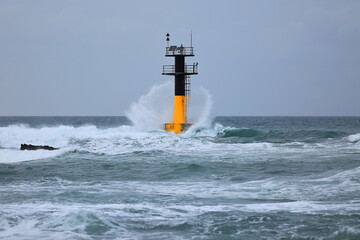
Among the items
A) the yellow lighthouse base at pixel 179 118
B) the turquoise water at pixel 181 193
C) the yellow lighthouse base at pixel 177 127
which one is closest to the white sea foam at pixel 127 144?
the turquoise water at pixel 181 193

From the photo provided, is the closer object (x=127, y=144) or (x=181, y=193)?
(x=181, y=193)

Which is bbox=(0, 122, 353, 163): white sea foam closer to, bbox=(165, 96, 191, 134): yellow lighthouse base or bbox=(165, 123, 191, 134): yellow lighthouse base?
bbox=(165, 123, 191, 134): yellow lighthouse base

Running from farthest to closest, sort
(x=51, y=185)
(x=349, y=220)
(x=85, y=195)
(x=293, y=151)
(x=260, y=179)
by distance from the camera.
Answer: (x=293, y=151), (x=260, y=179), (x=51, y=185), (x=85, y=195), (x=349, y=220)

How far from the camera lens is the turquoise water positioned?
895cm

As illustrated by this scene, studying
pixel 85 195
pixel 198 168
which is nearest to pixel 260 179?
pixel 198 168

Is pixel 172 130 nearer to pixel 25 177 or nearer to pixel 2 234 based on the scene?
pixel 25 177

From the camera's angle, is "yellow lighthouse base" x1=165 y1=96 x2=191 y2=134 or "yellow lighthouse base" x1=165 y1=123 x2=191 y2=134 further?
"yellow lighthouse base" x1=165 y1=123 x2=191 y2=134

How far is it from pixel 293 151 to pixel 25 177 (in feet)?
37.2

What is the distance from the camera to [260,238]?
27.6ft

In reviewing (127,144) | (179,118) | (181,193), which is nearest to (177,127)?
(179,118)

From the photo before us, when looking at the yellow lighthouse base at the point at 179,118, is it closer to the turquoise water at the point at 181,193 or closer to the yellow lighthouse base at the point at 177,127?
the yellow lighthouse base at the point at 177,127

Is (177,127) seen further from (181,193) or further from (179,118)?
(181,193)

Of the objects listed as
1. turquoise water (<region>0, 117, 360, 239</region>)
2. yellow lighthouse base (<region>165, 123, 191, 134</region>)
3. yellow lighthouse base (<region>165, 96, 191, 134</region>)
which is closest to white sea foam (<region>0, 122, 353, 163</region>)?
turquoise water (<region>0, 117, 360, 239</region>)

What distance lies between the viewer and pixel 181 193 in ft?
40.6
